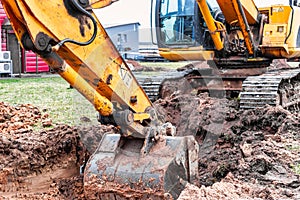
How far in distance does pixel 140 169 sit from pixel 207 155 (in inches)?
85.3

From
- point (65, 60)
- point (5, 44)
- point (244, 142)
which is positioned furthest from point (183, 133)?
point (5, 44)

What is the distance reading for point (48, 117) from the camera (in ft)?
23.2

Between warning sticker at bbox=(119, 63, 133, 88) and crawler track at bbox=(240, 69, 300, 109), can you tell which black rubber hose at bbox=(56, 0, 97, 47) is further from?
crawler track at bbox=(240, 69, 300, 109)

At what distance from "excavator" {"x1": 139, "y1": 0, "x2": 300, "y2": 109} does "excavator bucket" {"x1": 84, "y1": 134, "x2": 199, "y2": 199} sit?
3485 millimetres

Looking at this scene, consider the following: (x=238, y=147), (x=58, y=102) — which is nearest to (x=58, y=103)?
(x=58, y=102)

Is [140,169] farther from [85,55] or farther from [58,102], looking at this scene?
[58,102]

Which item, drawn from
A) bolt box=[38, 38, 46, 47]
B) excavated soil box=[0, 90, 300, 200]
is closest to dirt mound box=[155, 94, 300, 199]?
excavated soil box=[0, 90, 300, 200]

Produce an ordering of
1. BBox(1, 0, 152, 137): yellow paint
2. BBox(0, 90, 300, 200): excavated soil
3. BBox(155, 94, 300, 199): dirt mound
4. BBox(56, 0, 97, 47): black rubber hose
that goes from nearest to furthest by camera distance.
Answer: BBox(1, 0, 152, 137): yellow paint → BBox(56, 0, 97, 47): black rubber hose → BBox(155, 94, 300, 199): dirt mound → BBox(0, 90, 300, 200): excavated soil

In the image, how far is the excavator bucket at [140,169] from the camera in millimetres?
3758

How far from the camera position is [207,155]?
229 inches

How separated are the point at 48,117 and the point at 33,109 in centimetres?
54

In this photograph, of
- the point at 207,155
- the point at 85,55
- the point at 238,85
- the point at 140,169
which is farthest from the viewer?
the point at 238,85

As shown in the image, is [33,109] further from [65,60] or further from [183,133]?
[65,60]

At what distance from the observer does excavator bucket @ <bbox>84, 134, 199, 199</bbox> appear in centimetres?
376
